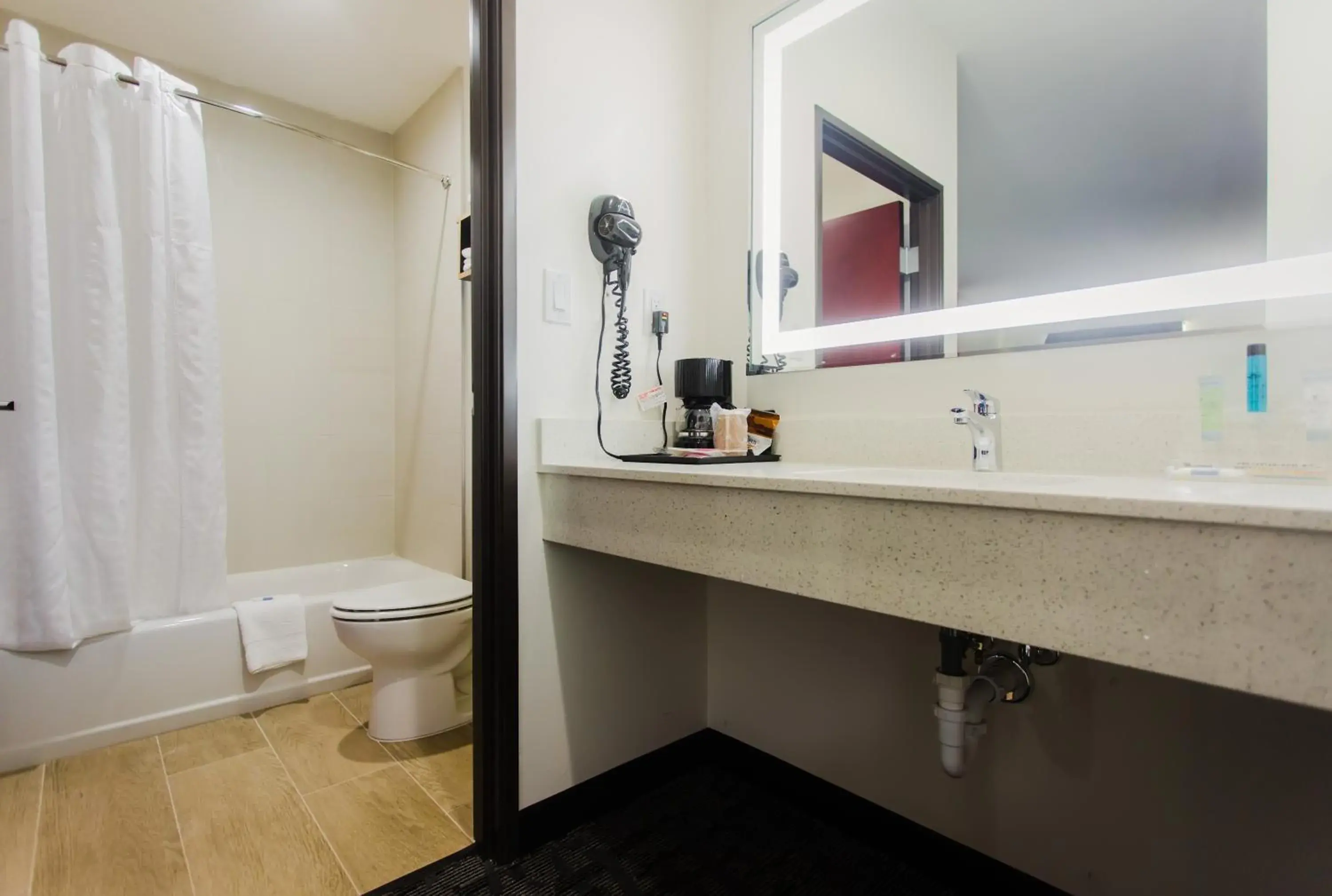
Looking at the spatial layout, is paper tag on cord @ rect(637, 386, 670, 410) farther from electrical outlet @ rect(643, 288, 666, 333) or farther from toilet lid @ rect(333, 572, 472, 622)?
toilet lid @ rect(333, 572, 472, 622)

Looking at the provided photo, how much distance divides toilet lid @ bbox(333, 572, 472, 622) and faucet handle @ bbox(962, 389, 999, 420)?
4.72 feet

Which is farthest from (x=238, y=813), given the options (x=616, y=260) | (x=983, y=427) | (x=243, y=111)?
(x=243, y=111)

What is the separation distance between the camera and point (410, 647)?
1.78m

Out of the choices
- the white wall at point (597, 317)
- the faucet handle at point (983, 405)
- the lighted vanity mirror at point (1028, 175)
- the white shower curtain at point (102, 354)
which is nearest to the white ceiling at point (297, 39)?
the white shower curtain at point (102, 354)

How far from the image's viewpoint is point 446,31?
2.21 metres

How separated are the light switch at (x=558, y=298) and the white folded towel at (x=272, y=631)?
1.51 metres

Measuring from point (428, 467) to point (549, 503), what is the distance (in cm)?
146

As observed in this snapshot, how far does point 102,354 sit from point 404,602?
3.82 ft

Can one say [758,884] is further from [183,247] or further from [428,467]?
[183,247]

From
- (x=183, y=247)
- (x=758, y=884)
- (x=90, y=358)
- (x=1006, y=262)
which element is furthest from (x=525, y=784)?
(x=183, y=247)

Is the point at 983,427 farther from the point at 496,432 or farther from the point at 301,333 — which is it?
the point at 301,333

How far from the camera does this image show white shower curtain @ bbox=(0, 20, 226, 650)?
170cm

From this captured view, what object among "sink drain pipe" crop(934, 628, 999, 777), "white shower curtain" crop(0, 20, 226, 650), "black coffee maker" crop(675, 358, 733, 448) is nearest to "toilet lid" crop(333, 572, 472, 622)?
"white shower curtain" crop(0, 20, 226, 650)

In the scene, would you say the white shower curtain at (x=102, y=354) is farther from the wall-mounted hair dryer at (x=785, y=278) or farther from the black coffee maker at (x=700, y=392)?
the wall-mounted hair dryer at (x=785, y=278)
